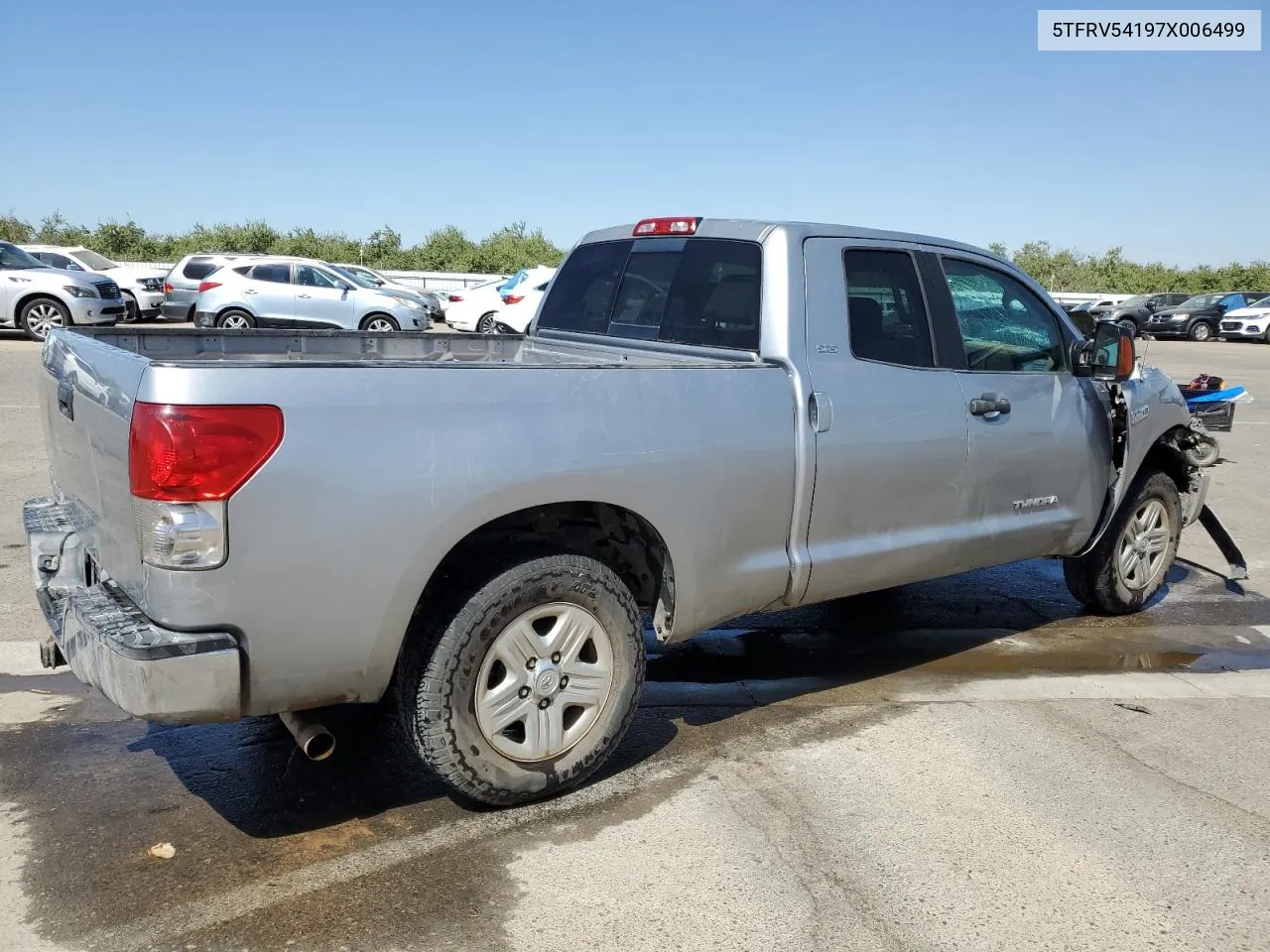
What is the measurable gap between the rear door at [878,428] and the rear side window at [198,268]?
20626 millimetres

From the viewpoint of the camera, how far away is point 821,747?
414cm

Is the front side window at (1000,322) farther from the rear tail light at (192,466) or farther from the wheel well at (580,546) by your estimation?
the rear tail light at (192,466)

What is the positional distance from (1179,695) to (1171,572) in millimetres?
2477

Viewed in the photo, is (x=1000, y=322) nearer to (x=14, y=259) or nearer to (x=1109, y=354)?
(x=1109, y=354)

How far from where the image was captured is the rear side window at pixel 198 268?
22.4 meters

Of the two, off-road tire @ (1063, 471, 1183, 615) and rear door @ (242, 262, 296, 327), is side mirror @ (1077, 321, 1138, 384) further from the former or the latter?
rear door @ (242, 262, 296, 327)

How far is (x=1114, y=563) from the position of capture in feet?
19.0

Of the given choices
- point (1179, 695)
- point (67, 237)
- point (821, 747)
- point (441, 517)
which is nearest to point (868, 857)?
point (821, 747)

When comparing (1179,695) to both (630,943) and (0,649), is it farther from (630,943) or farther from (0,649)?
(0,649)

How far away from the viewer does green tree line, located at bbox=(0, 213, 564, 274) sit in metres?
46.9

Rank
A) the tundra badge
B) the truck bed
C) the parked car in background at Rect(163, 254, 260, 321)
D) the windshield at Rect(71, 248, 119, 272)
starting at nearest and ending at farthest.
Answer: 1. the truck bed
2. the tundra badge
3. the parked car in background at Rect(163, 254, 260, 321)
4. the windshield at Rect(71, 248, 119, 272)

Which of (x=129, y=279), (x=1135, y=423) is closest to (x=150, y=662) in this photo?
(x=1135, y=423)

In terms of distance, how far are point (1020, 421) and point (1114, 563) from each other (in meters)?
1.44

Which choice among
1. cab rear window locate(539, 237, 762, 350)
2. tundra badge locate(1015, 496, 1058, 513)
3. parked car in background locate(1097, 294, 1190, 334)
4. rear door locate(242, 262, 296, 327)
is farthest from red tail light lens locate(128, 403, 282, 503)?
parked car in background locate(1097, 294, 1190, 334)
